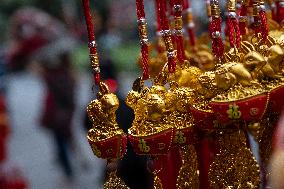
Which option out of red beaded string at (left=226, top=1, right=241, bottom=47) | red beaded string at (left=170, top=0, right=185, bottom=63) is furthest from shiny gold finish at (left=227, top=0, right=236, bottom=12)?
red beaded string at (left=170, top=0, right=185, bottom=63)

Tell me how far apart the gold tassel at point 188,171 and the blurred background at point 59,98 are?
80cm

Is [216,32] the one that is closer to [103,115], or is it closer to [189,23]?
[103,115]

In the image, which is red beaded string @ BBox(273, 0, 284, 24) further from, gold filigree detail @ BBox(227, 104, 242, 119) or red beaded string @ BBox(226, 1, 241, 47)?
gold filigree detail @ BBox(227, 104, 242, 119)

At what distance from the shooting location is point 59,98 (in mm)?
3398

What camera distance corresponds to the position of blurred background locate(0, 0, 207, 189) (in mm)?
2504

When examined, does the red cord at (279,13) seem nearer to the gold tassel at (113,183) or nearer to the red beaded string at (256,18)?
the red beaded string at (256,18)

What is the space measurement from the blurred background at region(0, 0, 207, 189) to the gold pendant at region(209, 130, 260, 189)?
2.88ft

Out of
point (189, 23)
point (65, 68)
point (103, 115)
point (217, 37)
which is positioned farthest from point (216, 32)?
point (65, 68)

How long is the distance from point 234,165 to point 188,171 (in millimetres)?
142

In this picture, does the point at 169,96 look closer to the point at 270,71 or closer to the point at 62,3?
the point at 270,71

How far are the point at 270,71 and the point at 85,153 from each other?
331 centimetres

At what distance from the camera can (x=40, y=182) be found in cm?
388

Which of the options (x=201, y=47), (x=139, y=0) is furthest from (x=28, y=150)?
(x=139, y=0)

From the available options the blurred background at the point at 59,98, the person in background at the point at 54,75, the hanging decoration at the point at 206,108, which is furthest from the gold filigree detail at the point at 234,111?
the person in background at the point at 54,75
